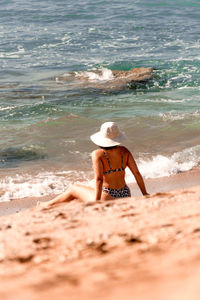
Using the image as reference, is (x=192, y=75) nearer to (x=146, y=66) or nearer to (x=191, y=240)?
(x=146, y=66)

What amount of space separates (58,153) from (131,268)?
8.52 meters

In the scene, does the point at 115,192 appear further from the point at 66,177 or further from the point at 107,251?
the point at 66,177

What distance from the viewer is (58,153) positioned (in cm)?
1088

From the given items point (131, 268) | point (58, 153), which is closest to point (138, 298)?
point (131, 268)

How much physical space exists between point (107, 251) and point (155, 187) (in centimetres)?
563

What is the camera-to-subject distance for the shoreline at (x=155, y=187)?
7750 mm

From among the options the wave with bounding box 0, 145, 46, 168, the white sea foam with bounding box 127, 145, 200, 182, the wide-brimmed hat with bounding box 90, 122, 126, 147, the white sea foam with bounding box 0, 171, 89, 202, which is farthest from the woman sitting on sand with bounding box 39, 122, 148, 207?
the wave with bounding box 0, 145, 46, 168

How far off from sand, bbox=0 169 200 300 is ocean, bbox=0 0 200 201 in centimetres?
472

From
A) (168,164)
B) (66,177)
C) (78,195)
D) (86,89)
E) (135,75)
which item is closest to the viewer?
(78,195)

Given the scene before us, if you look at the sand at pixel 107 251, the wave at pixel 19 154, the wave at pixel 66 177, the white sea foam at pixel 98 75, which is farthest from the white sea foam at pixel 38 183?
the white sea foam at pixel 98 75

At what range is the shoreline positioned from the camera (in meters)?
7.75

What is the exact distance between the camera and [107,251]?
286 centimetres

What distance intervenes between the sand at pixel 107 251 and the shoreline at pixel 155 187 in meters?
3.74

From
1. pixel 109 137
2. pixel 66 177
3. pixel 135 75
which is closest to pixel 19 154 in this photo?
pixel 66 177
